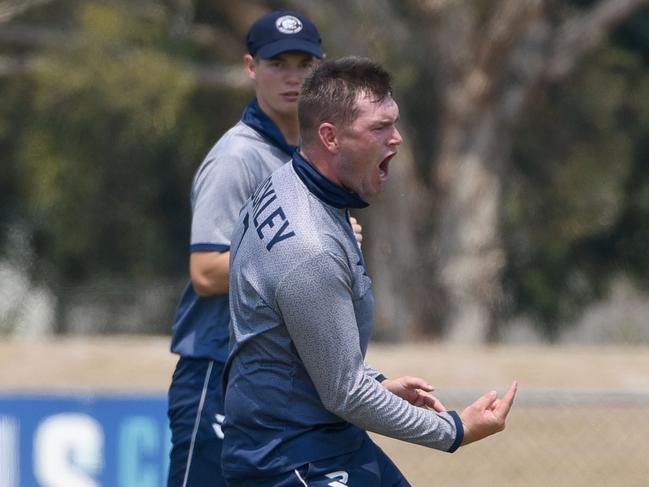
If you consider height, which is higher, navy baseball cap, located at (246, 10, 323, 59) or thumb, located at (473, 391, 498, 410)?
navy baseball cap, located at (246, 10, 323, 59)

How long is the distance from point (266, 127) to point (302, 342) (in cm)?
121

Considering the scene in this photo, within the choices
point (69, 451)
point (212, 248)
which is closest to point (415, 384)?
point (212, 248)

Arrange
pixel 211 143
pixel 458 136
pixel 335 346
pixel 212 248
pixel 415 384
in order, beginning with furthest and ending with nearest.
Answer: pixel 211 143 → pixel 458 136 → pixel 212 248 → pixel 415 384 → pixel 335 346

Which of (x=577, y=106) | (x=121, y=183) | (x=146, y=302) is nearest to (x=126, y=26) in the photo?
(x=121, y=183)

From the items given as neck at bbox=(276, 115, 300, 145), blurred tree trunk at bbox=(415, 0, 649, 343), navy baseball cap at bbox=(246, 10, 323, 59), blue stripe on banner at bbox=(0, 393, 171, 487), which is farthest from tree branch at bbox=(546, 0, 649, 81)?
neck at bbox=(276, 115, 300, 145)

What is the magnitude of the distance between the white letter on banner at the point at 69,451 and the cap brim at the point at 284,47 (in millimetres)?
3058

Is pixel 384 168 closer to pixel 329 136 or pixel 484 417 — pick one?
pixel 329 136

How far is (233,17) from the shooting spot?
18.0 m

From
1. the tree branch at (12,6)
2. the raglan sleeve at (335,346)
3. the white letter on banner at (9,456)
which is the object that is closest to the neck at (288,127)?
the raglan sleeve at (335,346)

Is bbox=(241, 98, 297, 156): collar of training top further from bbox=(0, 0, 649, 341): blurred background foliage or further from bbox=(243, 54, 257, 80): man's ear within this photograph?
bbox=(0, 0, 649, 341): blurred background foliage

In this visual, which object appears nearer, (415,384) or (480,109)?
(415,384)

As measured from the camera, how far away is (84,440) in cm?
667

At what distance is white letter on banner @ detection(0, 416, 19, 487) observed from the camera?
264 inches

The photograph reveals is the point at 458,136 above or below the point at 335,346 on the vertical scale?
below
